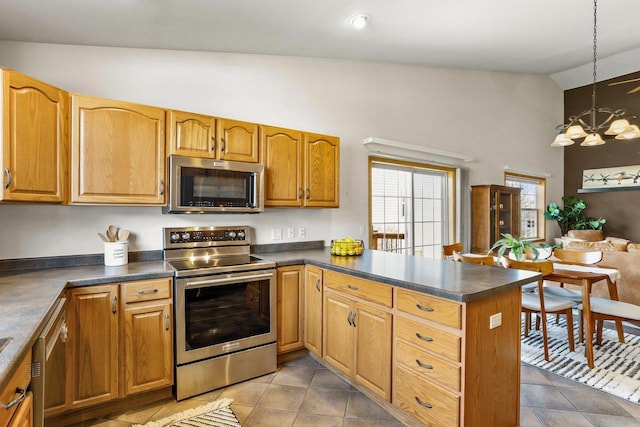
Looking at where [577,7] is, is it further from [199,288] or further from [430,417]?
[199,288]

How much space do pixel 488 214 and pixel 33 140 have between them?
4.97 meters

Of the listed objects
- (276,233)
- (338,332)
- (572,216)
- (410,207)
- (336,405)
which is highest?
(410,207)

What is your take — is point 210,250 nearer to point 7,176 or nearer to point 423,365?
point 7,176

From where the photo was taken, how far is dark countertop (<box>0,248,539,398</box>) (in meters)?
1.19

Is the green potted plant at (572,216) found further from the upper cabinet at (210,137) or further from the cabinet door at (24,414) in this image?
the cabinet door at (24,414)

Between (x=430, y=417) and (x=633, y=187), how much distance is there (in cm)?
670

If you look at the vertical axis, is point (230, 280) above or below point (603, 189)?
below

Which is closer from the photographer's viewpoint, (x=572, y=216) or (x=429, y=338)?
(x=429, y=338)

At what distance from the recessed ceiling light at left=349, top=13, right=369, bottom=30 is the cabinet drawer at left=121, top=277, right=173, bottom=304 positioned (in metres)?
2.43

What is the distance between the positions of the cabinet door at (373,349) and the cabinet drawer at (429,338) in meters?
0.11

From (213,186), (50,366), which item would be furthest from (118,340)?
(213,186)

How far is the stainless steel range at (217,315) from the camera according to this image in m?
2.22

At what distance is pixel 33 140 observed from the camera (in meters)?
1.94

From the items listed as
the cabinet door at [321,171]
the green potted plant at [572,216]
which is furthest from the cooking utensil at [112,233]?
the green potted plant at [572,216]
